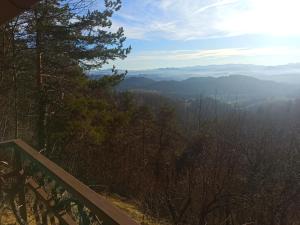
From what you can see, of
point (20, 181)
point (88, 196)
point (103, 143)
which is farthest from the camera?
point (103, 143)

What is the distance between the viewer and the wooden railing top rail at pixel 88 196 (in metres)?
1.78

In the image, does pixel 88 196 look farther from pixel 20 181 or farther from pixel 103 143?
pixel 103 143

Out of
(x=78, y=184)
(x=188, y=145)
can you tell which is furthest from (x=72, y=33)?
(x=188, y=145)

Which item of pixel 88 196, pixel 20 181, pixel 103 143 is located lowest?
pixel 103 143

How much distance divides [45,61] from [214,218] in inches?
311

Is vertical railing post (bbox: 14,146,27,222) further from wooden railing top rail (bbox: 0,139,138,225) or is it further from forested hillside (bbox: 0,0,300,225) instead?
forested hillside (bbox: 0,0,300,225)

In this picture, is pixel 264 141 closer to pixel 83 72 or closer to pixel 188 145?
pixel 83 72

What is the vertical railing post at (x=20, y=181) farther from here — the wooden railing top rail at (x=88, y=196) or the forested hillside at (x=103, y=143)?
the forested hillside at (x=103, y=143)

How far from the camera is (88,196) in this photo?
6.96ft

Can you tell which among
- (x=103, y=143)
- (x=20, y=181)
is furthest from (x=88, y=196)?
(x=103, y=143)

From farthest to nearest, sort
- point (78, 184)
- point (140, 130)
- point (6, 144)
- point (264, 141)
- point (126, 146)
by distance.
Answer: point (140, 130), point (126, 146), point (264, 141), point (6, 144), point (78, 184)

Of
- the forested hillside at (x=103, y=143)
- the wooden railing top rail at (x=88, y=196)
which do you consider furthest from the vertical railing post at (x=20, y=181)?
the forested hillside at (x=103, y=143)

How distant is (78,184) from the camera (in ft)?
7.70

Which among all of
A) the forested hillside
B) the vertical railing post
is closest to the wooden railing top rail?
the vertical railing post
